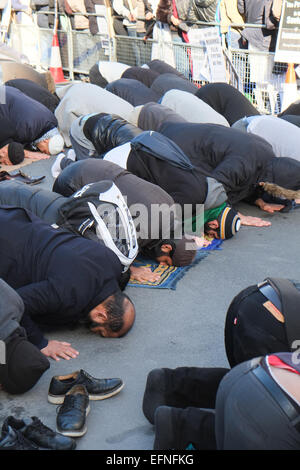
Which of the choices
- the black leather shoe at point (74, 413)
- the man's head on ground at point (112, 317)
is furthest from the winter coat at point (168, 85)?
the black leather shoe at point (74, 413)

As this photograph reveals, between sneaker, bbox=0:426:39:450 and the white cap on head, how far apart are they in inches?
172

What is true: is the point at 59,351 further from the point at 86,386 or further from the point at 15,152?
the point at 15,152

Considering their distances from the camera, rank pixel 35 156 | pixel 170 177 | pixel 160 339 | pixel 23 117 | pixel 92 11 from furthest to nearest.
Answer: pixel 92 11 < pixel 35 156 < pixel 23 117 < pixel 170 177 < pixel 160 339

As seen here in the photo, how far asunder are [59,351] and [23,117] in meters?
3.67

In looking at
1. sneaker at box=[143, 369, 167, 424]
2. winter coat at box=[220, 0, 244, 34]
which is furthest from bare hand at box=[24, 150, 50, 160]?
sneaker at box=[143, 369, 167, 424]

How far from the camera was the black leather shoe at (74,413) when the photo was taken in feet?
8.01

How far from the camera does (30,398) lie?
2697 mm

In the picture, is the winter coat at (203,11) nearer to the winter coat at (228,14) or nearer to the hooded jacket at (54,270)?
the winter coat at (228,14)

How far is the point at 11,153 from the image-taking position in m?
6.00

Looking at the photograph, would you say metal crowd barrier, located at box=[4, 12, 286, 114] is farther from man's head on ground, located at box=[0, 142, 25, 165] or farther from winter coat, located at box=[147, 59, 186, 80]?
man's head on ground, located at box=[0, 142, 25, 165]

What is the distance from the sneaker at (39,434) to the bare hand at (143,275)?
5.15 feet

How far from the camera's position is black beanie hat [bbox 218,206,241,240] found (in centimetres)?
447

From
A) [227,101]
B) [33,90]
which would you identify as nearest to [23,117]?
[33,90]
